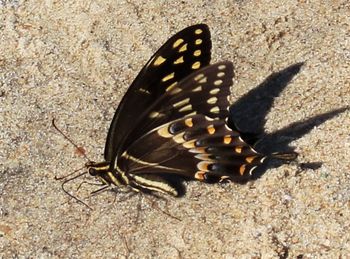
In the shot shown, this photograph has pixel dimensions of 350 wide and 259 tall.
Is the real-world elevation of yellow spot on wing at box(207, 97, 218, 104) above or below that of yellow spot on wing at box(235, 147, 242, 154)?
above

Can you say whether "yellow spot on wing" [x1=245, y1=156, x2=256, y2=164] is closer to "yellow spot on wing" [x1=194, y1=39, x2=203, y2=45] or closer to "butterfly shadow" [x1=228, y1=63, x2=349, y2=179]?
"butterfly shadow" [x1=228, y1=63, x2=349, y2=179]

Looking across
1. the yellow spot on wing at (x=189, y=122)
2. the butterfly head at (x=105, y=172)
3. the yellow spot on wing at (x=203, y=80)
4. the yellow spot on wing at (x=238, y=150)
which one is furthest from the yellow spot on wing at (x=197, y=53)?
the butterfly head at (x=105, y=172)

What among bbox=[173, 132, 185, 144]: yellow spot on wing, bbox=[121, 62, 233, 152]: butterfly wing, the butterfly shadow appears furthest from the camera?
the butterfly shadow

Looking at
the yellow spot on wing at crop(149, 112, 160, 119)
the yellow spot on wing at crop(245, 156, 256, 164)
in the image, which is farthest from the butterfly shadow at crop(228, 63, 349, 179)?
the yellow spot on wing at crop(149, 112, 160, 119)

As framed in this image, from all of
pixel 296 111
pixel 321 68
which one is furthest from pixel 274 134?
pixel 321 68

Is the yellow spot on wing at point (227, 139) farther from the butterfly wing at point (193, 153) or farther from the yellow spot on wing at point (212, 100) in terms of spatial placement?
the yellow spot on wing at point (212, 100)

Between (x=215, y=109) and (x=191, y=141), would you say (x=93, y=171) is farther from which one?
(x=215, y=109)

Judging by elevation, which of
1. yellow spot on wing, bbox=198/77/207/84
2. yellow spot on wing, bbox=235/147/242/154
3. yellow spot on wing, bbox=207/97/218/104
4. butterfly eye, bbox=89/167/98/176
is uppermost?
yellow spot on wing, bbox=198/77/207/84

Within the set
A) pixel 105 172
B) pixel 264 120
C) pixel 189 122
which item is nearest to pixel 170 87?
pixel 189 122
